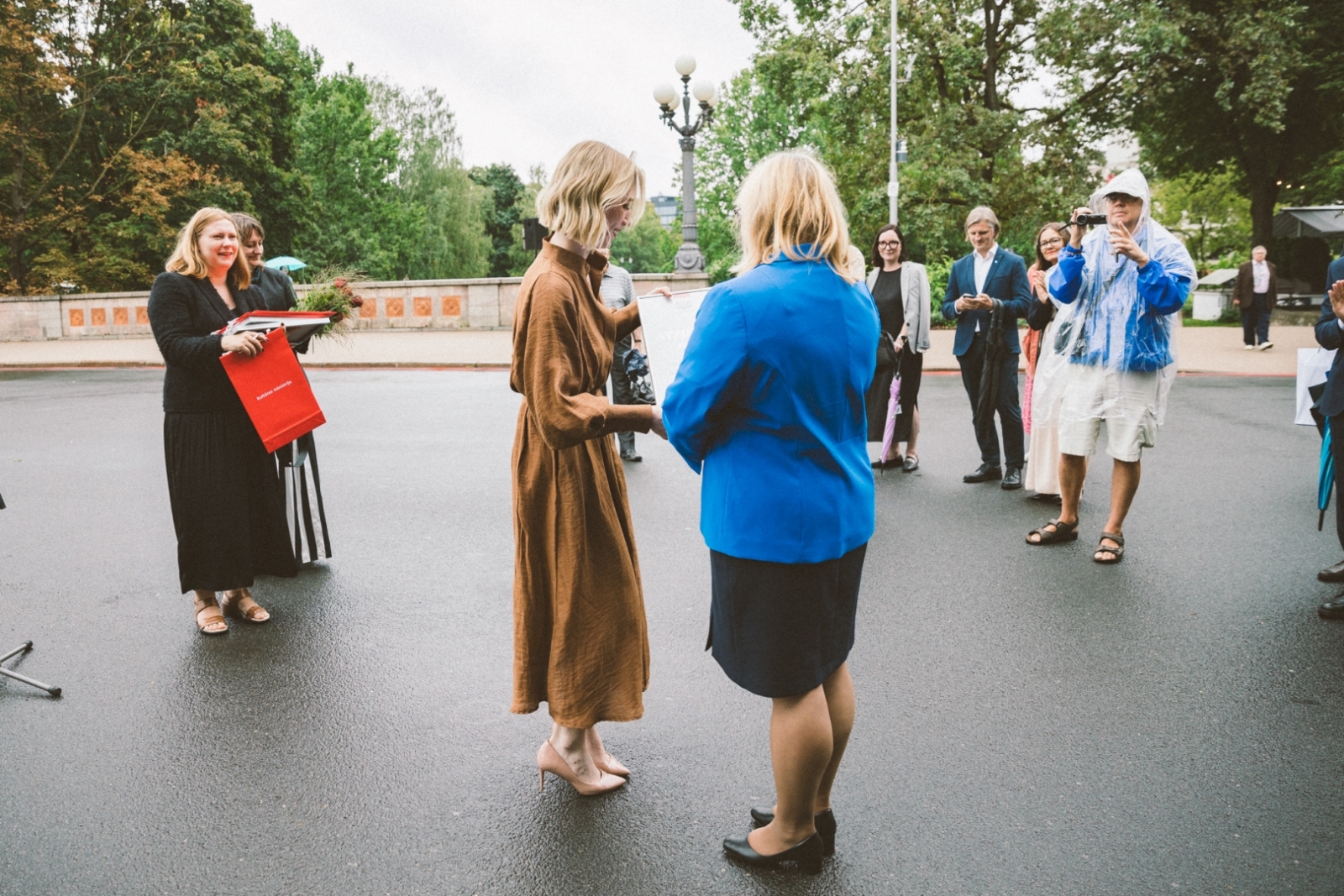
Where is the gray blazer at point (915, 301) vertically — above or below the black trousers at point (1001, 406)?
above

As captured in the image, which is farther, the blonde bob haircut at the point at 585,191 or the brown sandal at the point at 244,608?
the brown sandal at the point at 244,608

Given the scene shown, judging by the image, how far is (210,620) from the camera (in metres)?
4.63

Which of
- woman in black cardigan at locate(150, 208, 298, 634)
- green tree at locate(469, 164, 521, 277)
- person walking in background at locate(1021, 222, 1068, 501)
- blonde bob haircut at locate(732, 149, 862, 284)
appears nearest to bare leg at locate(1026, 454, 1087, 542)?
person walking in background at locate(1021, 222, 1068, 501)

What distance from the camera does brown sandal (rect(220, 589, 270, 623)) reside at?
4.74 metres

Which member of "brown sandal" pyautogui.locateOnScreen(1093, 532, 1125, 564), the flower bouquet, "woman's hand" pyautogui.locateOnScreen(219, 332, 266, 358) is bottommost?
"brown sandal" pyautogui.locateOnScreen(1093, 532, 1125, 564)

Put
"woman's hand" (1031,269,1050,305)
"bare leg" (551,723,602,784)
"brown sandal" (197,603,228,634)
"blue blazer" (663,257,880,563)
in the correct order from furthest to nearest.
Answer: "woman's hand" (1031,269,1050,305), "brown sandal" (197,603,228,634), "bare leg" (551,723,602,784), "blue blazer" (663,257,880,563)

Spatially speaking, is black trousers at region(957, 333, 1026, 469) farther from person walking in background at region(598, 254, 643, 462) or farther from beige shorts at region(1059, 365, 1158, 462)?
person walking in background at region(598, 254, 643, 462)

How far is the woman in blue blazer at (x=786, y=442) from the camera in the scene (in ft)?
7.56

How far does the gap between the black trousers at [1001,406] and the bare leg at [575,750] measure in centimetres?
514

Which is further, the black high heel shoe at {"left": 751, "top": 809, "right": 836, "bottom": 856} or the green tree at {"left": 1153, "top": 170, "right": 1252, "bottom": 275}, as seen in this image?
the green tree at {"left": 1153, "top": 170, "right": 1252, "bottom": 275}

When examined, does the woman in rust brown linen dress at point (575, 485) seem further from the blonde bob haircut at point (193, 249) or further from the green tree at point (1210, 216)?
the green tree at point (1210, 216)

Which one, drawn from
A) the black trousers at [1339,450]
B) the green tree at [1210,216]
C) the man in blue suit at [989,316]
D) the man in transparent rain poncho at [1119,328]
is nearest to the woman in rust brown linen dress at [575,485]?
the man in transparent rain poncho at [1119,328]

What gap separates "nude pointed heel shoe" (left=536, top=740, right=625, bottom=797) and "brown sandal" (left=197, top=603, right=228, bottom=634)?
7.35 ft

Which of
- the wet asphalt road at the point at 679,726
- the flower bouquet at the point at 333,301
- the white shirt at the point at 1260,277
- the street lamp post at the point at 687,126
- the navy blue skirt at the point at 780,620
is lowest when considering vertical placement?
the wet asphalt road at the point at 679,726
